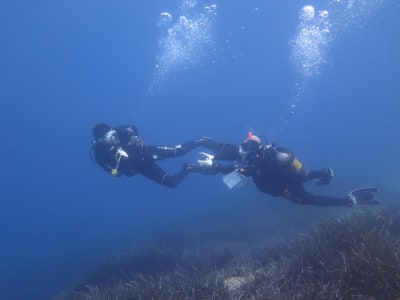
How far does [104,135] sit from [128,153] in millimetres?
975

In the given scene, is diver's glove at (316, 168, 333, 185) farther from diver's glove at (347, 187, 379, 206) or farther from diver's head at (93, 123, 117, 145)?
diver's head at (93, 123, 117, 145)

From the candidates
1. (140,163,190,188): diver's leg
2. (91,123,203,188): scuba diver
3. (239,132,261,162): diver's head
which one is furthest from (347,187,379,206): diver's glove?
(140,163,190,188): diver's leg

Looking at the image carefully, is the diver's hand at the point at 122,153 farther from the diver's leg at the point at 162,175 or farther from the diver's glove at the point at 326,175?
the diver's glove at the point at 326,175

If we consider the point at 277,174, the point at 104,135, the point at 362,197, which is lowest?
the point at 362,197

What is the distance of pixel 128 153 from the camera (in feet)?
37.6

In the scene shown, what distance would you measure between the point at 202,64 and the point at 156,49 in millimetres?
14089

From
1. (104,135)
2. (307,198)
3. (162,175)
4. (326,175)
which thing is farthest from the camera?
(162,175)

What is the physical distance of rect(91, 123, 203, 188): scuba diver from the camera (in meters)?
11.0

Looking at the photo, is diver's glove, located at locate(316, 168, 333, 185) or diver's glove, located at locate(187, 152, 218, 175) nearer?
diver's glove, located at locate(316, 168, 333, 185)

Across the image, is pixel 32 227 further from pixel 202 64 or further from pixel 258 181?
pixel 258 181

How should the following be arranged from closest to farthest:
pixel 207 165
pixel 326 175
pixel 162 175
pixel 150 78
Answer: pixel 326 175, pixel 207 165, pixel 162 175, pixel 150 78

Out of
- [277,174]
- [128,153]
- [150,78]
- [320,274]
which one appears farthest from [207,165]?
[150,78]

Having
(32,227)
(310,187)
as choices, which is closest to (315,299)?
(310,187)

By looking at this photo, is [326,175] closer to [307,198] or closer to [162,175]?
[307,198]
